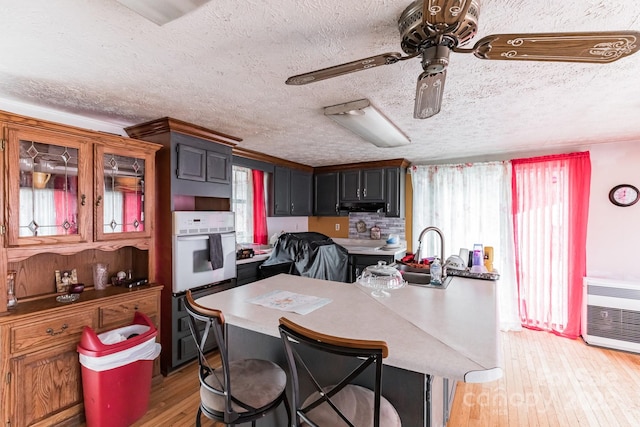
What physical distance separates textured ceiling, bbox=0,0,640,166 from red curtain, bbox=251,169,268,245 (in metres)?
1.29

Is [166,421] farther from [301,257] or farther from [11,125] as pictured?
[11,125]

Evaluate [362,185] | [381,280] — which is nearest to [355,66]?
[381,280]

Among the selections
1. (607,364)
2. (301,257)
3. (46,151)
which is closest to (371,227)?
(301,257)

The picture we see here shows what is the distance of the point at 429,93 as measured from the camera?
1320mm

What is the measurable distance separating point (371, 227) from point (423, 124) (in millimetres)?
2396

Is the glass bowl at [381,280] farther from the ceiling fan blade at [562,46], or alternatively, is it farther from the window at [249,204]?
the window at [249,204]

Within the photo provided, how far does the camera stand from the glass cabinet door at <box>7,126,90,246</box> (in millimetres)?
1785

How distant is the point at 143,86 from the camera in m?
1.82

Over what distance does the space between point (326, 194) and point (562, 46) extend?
398 centimetres

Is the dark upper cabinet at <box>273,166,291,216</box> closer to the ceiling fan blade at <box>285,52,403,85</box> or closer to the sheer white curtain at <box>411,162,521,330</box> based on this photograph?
the sheer white curtain at <box>411,162,521,330</box>

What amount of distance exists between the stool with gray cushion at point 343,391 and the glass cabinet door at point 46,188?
1.90 metres

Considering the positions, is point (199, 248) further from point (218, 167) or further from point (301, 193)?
point (301, 193)

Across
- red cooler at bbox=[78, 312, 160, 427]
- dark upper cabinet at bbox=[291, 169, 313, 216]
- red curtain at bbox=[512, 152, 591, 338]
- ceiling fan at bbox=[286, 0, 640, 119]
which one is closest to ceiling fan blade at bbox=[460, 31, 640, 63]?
ceiling fan at bbox=[286, 0, 640, 119]

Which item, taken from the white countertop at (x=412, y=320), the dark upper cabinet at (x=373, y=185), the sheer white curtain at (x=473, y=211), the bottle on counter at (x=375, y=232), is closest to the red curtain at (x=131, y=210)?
the white countertop at (x=412, y=320)
